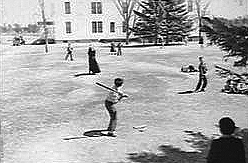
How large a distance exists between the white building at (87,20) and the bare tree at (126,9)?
4.84 ft

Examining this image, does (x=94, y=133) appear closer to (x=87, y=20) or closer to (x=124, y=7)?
(x=124, y=7)

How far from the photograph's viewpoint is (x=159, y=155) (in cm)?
881

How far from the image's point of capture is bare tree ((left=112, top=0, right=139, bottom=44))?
57.1 m

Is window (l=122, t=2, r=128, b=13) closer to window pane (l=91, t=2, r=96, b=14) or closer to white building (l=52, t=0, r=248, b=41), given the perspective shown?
white building (l=52, t=0, r=248, b=41)

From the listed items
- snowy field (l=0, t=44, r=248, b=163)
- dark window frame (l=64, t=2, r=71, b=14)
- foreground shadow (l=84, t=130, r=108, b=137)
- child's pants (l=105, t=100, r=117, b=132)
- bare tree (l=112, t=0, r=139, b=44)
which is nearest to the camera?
snowy field (l=0, t=44, r=248, b=163)

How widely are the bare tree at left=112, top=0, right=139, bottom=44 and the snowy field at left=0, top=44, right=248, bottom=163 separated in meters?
34.9

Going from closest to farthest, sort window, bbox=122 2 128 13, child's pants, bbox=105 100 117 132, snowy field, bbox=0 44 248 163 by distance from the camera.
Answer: snowy field, bbox=0 44 248 163 < child's pants, bbox=105 100 117 132 < window, bbox=122 2 128 13

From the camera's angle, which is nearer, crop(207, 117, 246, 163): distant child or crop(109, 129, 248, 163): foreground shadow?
crop(207, 117, 246, 163): distant child

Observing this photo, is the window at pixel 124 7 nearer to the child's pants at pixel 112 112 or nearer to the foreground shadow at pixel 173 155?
the child's pants at pixel 112 112

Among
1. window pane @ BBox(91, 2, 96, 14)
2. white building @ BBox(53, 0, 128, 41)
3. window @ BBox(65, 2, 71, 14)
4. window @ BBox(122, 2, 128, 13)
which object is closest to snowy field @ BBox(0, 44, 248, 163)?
window @ BBox(122, 2, 128, 13)

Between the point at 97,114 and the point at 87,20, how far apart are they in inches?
1986

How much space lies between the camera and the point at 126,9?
58.5 meters

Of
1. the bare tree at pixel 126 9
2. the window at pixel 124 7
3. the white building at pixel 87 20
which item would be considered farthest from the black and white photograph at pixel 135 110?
the white building at pixel 87 20

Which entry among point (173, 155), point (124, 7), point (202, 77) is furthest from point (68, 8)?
point (173, 155)
